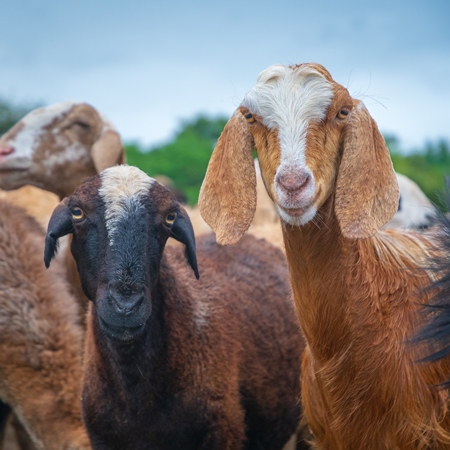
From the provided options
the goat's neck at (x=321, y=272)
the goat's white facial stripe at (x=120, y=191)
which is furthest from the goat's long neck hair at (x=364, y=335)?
the goat's white facial stripe at (x=120, y=191)

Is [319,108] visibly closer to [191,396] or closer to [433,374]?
[433,374]

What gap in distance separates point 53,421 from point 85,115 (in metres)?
3.51

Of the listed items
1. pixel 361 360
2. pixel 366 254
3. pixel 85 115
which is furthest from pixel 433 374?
pixel 85 115

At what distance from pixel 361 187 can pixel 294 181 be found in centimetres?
44

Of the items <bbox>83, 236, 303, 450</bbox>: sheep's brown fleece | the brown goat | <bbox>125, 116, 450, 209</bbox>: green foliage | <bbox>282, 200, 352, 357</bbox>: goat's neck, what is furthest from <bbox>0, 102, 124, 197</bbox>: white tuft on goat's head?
<bbox>125, 116, 450, 209</bbox>: green foliage

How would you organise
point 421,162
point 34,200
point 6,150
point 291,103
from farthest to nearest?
point 421,162 → point 34,200 → point 6,150 → point 291,103

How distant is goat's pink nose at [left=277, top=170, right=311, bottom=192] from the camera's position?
416 centimetres

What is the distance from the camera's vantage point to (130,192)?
5316mm

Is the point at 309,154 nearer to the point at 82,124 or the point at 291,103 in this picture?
the point at 291,103

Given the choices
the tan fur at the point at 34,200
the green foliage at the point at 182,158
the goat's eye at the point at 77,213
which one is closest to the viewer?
the goat's eye at the point at 77,213

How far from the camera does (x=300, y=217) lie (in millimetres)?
4293

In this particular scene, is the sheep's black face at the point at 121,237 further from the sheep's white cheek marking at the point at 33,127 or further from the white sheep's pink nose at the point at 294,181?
the sheep's white cheek marking at the point at 33,127

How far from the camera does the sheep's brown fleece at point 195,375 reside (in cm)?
541

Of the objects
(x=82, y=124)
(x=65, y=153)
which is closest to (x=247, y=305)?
(x=65, y=153)
